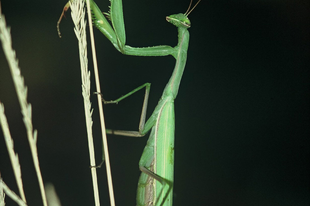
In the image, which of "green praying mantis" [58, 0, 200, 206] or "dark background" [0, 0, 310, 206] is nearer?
"green praying mantis" [58, 0, 200, 206]

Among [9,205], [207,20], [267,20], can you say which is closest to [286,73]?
[267,20]

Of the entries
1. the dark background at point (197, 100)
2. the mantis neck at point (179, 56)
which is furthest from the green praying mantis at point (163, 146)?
the dark background at point (197, 100)

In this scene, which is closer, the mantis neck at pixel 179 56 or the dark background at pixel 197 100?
the mantis neck at pixel 179 56

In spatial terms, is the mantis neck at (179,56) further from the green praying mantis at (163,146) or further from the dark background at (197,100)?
the dark background at (197,100)

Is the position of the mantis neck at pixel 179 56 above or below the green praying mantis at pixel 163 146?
above

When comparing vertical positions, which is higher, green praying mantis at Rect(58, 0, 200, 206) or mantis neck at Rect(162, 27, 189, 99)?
mantis neck at Rect(162, 27, 189, 99)

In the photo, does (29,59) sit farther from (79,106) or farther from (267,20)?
(267,20)

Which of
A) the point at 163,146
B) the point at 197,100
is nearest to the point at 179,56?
the point at 163,146

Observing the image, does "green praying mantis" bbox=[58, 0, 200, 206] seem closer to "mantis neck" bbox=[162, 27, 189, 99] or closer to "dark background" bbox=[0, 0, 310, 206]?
"mantis neck" bbox=[162, 27, 189, 99]

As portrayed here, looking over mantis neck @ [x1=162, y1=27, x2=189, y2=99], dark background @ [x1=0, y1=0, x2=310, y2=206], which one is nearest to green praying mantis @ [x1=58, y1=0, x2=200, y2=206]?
mantis neck @ [x1=162, y1=27, x2=189, y2=99]
